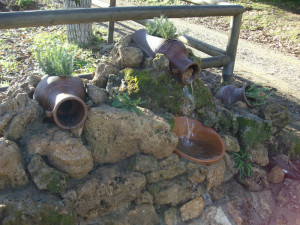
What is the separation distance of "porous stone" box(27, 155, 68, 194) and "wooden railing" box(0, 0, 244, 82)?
1335 mm

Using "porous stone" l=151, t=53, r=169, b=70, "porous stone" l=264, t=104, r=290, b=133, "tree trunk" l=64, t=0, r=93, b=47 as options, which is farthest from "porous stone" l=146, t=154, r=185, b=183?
"tree trunk" l=64, t=0, r=93, b=47

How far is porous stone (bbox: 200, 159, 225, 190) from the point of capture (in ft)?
11.8

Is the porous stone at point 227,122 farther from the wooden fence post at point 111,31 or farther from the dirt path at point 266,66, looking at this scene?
the wooden fence post at point 111,31

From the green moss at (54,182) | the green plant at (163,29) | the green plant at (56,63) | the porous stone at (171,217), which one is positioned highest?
the green plant at (163,29)

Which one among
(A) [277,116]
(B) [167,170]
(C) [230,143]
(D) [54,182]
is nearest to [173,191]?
(B) [167,170]

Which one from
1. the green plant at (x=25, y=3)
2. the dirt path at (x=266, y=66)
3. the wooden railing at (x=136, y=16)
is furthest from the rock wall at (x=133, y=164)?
the green plant at (x=25, y=3)

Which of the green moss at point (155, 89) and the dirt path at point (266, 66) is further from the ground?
the green moss at point (155, 89)

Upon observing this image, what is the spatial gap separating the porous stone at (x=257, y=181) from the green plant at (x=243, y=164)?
6cm

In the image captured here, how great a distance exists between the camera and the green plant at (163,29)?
3.79 metres

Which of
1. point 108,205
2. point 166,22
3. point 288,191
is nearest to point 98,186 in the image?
point 108,205

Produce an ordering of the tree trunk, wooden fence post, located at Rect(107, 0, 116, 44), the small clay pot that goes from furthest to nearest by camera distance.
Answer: wooden fence post, located at Rect(107, 0, 116, 44), the tree trunk, the small clay pot

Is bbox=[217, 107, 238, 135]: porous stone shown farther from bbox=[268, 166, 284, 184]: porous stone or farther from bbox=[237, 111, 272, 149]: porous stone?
bbox=[268, 166, 284, 184]: porous stone

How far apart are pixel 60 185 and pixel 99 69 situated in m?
1.56

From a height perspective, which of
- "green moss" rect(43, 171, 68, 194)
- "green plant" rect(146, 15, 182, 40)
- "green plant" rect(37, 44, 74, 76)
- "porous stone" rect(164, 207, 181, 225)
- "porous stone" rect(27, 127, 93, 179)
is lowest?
"porous stone" rect(164, 207, 181, 225)
